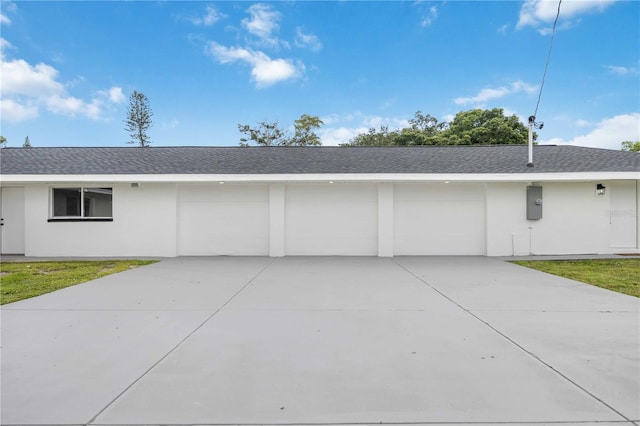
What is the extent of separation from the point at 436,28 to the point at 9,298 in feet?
64.0

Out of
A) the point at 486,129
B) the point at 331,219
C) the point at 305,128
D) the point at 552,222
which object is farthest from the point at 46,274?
the point at 486,129

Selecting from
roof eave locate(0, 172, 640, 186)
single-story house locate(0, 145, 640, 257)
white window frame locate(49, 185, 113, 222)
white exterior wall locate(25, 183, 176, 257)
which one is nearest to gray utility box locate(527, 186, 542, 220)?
single-story house locate(0, 145, 640, 257)

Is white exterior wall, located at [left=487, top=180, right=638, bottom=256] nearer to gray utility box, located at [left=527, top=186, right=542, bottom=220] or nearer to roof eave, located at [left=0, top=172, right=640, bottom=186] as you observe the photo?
gray utility box, located at [left=527, top=186, right=542, bottom=220]

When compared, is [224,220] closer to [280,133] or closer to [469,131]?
[280,133]

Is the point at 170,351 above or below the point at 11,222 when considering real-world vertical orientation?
below

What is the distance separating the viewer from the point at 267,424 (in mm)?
2117

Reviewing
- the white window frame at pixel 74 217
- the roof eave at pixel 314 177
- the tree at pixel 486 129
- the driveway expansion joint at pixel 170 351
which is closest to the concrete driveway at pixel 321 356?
the driveway expansion joint at pixel 170 351

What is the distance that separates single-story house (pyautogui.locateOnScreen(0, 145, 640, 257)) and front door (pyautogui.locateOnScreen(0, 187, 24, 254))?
0.03m

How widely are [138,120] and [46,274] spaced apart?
104 feet

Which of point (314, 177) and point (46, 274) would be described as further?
point (314, 177)

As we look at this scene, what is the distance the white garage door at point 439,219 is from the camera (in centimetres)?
1077

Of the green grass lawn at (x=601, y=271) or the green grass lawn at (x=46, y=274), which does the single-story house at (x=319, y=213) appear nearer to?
the green grass lawn at (x=601, y=271)

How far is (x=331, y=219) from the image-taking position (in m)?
10.9

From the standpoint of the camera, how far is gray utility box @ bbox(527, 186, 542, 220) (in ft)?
34.1
